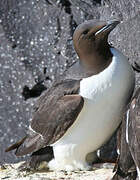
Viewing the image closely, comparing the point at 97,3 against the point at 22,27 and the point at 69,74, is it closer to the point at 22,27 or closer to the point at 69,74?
the point at 22,27

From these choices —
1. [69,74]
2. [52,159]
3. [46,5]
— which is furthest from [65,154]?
[46,5]

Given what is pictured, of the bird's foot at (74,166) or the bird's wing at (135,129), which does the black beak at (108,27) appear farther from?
the bird's foot at (74,166)

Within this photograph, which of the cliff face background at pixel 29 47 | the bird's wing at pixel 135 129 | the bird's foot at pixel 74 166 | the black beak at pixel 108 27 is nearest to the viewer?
the bird's wing at pixel 135 129

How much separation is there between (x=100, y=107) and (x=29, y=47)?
7.37 feet

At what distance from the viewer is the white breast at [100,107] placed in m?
5.86

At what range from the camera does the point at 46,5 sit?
7.86m

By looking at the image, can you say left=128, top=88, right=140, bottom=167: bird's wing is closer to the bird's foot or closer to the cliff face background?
the bird's foot

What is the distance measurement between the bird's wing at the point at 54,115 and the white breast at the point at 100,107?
0.07 meters

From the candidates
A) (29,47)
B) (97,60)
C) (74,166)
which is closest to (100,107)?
(97,60)

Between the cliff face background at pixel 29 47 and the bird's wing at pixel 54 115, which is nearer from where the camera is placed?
the bird's wing at pixel 54 115

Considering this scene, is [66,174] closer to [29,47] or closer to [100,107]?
[100,107]

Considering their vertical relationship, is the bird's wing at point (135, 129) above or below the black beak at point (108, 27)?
below

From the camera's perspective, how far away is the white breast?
5.86 m

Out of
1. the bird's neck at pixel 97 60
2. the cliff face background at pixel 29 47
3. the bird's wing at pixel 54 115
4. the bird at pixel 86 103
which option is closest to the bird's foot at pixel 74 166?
the bird at pixel 86 103
